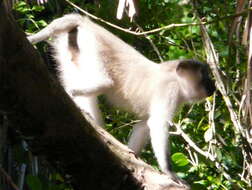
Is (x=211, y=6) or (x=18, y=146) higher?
(x=211, y=6)

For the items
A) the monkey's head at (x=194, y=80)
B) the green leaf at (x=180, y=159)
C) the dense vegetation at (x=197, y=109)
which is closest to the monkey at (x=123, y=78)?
the monkey's head at (x=194, y=80)

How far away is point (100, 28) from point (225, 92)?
48.1 inches

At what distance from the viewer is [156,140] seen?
16.1 feet

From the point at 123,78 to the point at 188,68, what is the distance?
58 cm

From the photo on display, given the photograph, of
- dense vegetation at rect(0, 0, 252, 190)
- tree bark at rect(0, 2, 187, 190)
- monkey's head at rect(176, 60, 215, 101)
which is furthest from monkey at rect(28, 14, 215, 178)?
tree bark at rect(0, 2, 187, 190)

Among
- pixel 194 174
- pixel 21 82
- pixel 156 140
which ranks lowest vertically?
pixel 194 174

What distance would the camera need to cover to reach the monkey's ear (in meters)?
5.21

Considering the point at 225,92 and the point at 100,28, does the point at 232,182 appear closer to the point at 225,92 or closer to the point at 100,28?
the point at 225,92

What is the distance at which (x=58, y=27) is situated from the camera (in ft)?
16.3

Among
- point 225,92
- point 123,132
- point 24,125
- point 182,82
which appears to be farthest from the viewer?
point 123,132

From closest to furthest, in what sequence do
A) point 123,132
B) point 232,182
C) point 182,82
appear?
Result: point 232,182 < point 182,82 < point 123,132

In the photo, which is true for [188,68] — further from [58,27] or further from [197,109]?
[58,27]

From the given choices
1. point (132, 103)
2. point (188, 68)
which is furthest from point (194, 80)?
point (132, 103)

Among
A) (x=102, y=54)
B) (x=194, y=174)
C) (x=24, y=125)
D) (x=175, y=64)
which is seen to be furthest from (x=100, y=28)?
(x=24, y=125)
